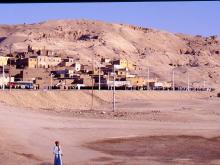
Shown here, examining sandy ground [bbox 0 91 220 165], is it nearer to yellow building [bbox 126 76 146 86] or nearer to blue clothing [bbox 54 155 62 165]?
blue clothing [bbox 54 155 62 165]

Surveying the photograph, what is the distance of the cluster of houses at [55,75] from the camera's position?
82188mm

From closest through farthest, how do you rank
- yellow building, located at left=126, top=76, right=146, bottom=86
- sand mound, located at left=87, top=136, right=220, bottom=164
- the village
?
sand mound, located at left=87, top=136, right=220, bottom=164 < the village < yellow building, located at left=126, top=76, right=146, bottom=86

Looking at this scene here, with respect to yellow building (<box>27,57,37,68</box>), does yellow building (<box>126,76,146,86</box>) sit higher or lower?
lower

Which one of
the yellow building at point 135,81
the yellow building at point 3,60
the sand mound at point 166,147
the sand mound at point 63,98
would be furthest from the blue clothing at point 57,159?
the yellow building at point 3,60

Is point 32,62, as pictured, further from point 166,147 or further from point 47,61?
point 166,147

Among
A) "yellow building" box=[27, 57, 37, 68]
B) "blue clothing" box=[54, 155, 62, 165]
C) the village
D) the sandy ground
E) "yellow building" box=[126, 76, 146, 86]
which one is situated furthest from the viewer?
"yellow building" box=[126, 76, 146, 86]

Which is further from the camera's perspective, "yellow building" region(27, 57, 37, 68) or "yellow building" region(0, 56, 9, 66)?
"yellow building" region(0, 56, 9, 66)

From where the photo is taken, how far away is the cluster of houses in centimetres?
8219

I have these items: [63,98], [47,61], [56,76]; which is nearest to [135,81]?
[56,76]

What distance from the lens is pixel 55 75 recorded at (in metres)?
95.1

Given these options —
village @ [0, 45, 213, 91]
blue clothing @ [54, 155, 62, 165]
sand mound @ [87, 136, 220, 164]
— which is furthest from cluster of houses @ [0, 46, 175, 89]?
blue clothing @ [54, 155, 62, 165]


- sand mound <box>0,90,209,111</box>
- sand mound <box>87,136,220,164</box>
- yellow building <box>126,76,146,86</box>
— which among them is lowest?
sand mound <box>87,136,220,164</box>

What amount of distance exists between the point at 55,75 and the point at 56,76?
1.20ft

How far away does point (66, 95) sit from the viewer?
62188 mm
